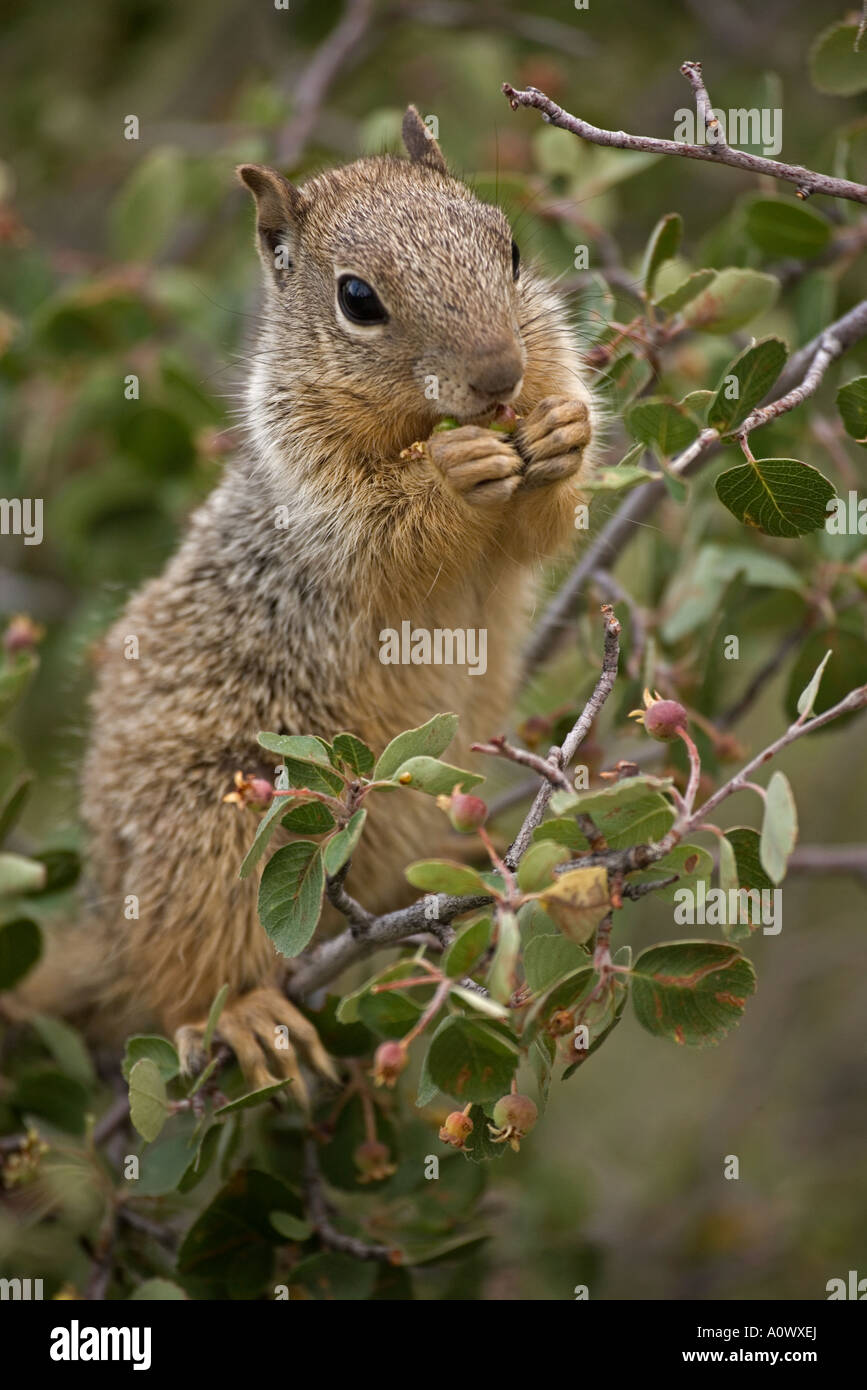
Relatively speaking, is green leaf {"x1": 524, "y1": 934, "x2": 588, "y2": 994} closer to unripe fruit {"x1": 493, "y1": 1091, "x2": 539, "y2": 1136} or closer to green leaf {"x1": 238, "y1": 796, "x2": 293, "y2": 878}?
unripe fruit {"x1": 493, "y1": 1091, "x2": 539, "y2": 1136}

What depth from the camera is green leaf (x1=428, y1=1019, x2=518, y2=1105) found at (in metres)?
2.47

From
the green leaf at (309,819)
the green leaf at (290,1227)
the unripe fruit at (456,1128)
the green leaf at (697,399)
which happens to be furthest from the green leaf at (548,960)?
the green leaf at (290,1227)

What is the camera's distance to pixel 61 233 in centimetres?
811

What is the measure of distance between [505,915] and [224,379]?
361cm

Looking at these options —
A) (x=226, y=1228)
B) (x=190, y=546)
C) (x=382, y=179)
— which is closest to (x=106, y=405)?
(x=190, y=546)

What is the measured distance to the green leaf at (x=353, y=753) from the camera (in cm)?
276

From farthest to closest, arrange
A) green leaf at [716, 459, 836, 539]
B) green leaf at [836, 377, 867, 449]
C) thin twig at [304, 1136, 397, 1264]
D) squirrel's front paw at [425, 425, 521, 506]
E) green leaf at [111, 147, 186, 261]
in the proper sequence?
green leaf at [111, 147, 186, 261], thin twig at [304, 1136, 397, 1264], squirrel's front paw at [425, 425, 521, 506], green leaf at [836, 377, 867, 449], green leaf at [716, 459, 836, 539]

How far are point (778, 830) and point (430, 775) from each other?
24.9 inches

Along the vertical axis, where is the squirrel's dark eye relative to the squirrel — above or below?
above

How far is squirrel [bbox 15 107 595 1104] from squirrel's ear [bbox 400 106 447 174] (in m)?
0.01

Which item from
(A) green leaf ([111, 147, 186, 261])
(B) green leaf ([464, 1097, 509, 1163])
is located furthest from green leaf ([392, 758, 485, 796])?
(A) green leaf ([111, 147, 186, 261])

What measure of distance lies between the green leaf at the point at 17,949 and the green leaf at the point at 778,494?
2.31 m

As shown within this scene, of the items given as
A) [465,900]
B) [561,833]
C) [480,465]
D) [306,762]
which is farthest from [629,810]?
[480,465]

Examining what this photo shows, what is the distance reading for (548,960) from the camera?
265 centimetres
